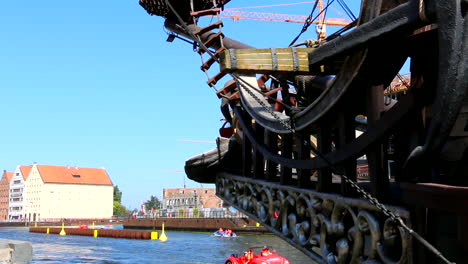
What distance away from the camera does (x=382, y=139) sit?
3.77 meters

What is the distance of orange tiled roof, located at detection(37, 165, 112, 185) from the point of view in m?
121

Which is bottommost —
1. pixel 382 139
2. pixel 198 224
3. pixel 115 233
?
pixel 115 233

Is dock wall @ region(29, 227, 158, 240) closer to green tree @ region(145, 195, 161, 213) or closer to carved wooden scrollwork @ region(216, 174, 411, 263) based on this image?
carved wooden scrollwork @ region(216, 174, 411, 263)

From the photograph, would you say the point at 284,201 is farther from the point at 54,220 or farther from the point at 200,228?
the point at 54,220

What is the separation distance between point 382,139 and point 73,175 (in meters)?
128

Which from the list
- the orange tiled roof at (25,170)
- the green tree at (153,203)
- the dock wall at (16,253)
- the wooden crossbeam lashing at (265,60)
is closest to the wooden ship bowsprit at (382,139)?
the wooden crossbeam lashing at (265,60)

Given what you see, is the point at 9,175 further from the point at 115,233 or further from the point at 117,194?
the point at 115,233

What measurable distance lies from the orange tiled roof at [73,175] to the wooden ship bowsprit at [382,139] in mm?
122290

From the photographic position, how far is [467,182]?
3395 millimetres

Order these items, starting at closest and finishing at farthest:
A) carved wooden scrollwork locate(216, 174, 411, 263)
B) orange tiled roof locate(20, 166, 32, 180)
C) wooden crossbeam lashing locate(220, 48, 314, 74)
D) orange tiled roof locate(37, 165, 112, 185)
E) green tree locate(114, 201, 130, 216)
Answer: carved wooden scrollwork locate(216, 174, 411, 263) → wooden crossbeam lashing locate(220, 48, 314, 74) → orange tiled roof locate(37, 165, 112, 185) → orange tiled roof locate(20, 166, 32, 180) → green tree locate(114, 201, 130, 216)

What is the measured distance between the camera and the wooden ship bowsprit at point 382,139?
10.3 ft

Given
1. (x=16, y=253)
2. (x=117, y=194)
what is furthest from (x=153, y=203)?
(x=16, y=253)

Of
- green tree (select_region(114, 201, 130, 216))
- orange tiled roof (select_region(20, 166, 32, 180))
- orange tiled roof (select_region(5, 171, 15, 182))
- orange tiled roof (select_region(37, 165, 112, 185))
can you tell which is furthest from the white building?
green tree (select_region(114, 201, 130, 216))

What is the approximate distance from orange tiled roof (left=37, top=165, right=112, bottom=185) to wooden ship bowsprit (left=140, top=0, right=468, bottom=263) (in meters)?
122
